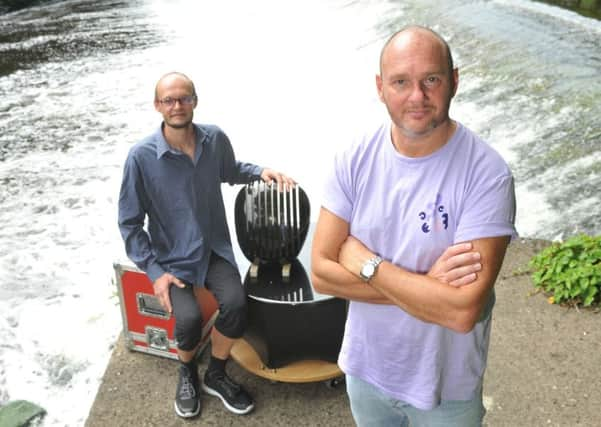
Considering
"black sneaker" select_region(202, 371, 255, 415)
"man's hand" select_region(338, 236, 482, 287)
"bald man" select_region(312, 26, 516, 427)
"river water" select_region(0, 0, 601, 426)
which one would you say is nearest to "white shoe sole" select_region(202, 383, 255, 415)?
"black sneaker" select_region(202, 371, 255, 415)

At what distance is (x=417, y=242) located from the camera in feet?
5.99

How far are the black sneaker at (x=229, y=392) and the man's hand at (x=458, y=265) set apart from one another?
6.08ft

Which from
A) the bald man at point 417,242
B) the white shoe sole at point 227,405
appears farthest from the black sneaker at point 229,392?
the bald man at point 417,242

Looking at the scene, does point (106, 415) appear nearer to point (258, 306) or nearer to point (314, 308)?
point (258, 306)

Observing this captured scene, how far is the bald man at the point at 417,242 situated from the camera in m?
1.74

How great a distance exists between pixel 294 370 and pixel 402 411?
52.4 inches

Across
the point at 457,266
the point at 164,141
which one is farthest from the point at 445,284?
the point at 164,141

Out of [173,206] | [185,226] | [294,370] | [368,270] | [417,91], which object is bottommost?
[294,370]

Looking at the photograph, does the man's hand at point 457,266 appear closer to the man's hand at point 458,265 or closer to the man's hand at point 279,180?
the man's hand at point 458,265

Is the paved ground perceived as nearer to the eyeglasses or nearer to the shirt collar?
the shirt collar

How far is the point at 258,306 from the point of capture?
3.16 m

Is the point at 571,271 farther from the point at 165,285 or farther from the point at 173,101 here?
the point at 173,101

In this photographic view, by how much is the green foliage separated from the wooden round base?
70.3 inches

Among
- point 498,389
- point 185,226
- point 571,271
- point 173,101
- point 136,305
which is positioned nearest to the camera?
point 173,101
